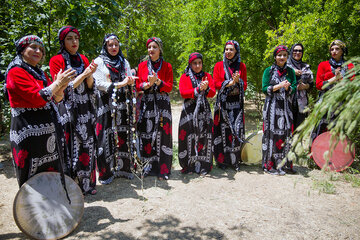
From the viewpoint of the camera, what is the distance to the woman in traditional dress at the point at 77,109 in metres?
3.54

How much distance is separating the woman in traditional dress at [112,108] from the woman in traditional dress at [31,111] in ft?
3.33

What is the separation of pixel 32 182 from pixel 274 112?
3.75 m

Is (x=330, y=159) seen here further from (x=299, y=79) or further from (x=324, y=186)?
(x=299, y=79)

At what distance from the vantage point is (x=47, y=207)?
111 inches

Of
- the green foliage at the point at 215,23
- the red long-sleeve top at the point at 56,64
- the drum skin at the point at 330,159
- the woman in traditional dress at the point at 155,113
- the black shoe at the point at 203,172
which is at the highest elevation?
the green foliage at the point at 215,23

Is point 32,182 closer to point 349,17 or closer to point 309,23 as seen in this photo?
point 309,23

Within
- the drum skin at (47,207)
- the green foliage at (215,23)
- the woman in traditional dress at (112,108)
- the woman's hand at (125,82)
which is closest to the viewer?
the drum skin at (47,207)

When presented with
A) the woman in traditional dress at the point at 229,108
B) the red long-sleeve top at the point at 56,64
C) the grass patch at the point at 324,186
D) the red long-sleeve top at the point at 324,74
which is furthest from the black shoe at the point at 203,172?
the red long-sleeve top at the point at 56,64

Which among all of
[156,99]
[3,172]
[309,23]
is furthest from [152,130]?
[309,23]

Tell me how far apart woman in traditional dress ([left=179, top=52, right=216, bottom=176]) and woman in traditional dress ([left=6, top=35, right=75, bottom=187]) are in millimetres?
2157

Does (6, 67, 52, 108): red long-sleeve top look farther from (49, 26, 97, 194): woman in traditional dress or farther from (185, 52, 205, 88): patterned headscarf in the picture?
(185, 52, 205, 88): patterned headscarf

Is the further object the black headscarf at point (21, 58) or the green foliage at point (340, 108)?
the black headscarf at point (21, 58)

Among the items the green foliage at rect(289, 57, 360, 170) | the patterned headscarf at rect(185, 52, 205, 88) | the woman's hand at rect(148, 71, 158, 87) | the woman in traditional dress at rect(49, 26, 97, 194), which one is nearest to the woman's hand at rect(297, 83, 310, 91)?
the patterned headscarf at rect(185, 52, 205, 88)

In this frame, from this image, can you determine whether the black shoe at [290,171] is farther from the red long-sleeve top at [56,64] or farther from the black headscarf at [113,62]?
the red long-sleeve top at [56,64]
